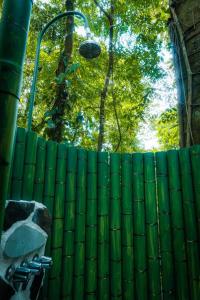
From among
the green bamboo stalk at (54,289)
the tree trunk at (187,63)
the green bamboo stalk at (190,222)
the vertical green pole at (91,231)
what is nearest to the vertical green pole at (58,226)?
the green bamboo stalk at (54,289)

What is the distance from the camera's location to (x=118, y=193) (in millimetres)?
3375

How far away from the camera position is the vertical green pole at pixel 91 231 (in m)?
3.04

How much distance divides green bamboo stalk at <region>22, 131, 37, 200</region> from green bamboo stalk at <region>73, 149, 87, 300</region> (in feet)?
1.84

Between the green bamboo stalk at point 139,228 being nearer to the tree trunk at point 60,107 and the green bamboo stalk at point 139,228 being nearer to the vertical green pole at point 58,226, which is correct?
the vertical green pole at point 58,226

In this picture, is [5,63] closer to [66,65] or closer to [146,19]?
[66,65]

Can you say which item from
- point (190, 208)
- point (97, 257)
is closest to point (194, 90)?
point (190, 208)

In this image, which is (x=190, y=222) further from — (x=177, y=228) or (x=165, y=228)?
(x=165, y=228)

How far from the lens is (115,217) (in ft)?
10.8

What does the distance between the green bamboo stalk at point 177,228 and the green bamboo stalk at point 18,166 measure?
67.7 inches

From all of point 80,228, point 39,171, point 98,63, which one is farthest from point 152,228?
point 98,63

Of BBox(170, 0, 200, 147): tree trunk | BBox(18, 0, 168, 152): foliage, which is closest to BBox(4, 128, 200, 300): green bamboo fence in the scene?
BBox(170, 0, 200, 147): tree trunk

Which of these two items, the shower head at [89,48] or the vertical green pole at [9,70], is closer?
the vertical green pole at [9,70]

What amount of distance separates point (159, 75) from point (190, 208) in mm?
5878

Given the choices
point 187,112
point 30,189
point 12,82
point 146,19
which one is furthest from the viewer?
point 146,19
